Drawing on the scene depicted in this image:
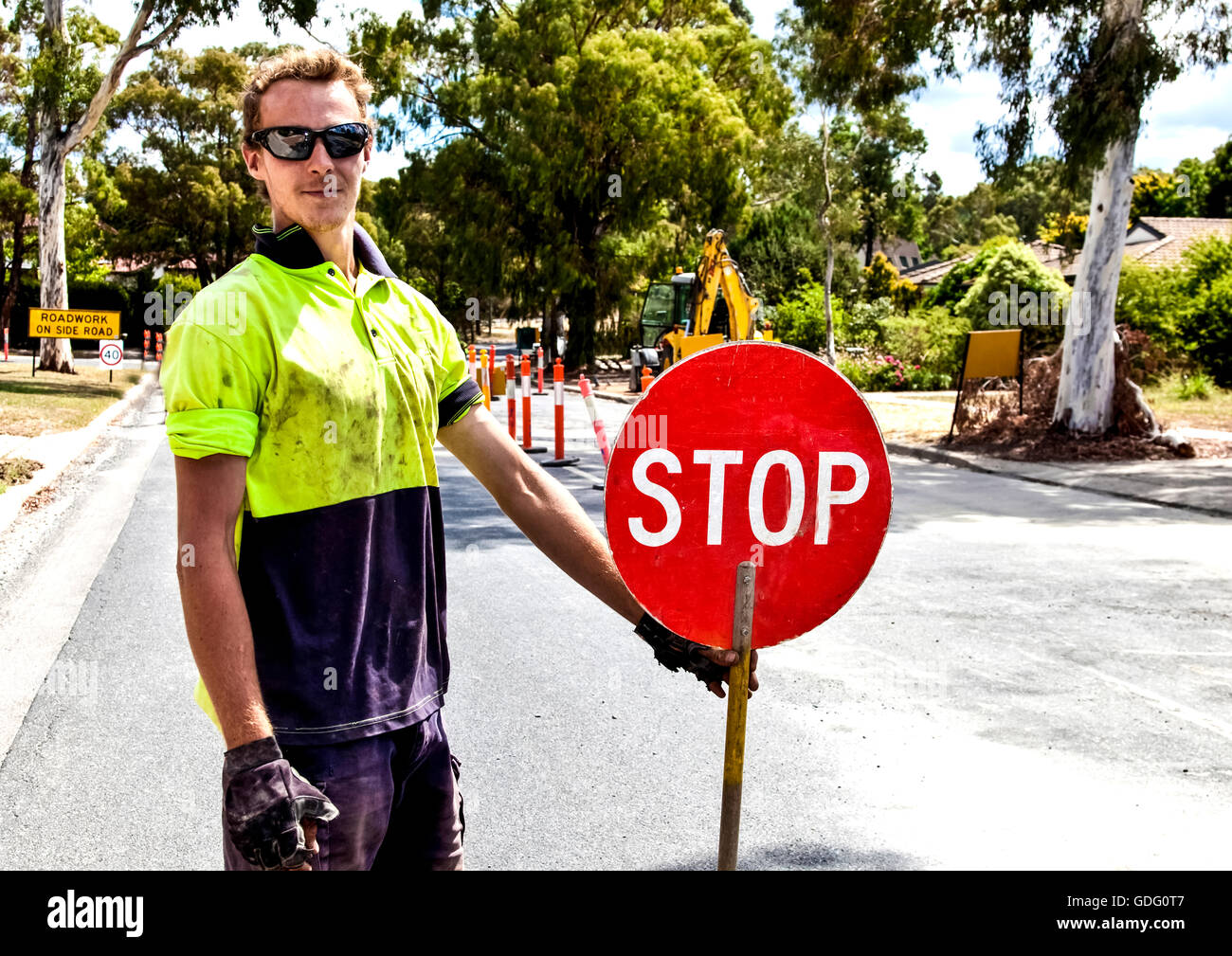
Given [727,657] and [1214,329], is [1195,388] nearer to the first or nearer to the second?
[1214,329]

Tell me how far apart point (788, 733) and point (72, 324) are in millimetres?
26949

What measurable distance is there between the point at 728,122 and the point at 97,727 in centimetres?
3629

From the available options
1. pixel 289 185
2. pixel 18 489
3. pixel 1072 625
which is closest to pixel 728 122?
pixel 18 489

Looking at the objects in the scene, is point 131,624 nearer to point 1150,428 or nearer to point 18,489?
point 18,489

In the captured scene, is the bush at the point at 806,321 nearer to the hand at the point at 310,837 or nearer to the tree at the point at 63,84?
the tree at the point at 63,84

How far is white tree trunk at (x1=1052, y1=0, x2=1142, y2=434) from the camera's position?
1727 centimetres

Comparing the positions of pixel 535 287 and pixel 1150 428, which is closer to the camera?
pixel 1150 428

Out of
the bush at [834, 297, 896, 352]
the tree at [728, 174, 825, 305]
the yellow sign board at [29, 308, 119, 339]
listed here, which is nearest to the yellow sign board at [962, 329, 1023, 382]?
the yellow sign board at [29, 308, 119, 339]

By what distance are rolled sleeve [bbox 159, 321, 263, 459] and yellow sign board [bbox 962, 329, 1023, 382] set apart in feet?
59.3

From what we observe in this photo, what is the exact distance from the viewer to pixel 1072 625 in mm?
7160

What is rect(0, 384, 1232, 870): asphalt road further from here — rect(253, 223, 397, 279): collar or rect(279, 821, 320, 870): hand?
rect(253, 223, 397, 279): collar

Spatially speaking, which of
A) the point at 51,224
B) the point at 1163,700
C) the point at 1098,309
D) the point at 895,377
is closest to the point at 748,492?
the point at 1163,700

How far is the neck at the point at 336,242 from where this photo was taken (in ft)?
7.66

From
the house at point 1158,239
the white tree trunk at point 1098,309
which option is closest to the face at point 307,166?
the white tree trunk at point 1098,309
